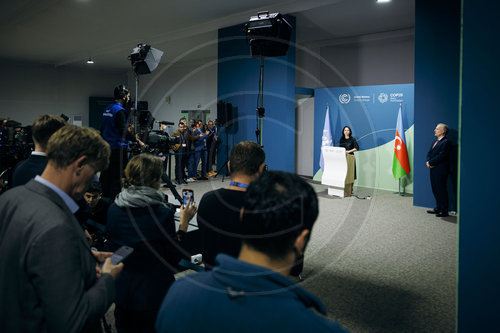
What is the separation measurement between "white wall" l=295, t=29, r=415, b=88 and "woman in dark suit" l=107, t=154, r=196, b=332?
316 inches

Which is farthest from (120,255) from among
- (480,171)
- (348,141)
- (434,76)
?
(348,141)

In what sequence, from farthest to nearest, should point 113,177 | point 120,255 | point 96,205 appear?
point 113,177
point 96,205
point 120,255

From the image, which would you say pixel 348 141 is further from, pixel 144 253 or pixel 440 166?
pixel 144 253

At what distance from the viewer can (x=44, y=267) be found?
97cm

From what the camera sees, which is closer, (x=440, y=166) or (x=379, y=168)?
(x=440, y=166)

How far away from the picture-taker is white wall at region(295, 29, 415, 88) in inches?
333

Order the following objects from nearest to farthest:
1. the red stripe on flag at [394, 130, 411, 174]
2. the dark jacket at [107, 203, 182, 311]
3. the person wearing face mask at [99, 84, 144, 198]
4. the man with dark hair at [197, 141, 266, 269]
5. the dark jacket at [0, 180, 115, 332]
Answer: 1. the dark jacket at [0, 180, 115, 332]
2. the dark jacket at [107, 203, 182, 311]
3. the man with dark hair at [197, 141, 266, 269]
4. the person wearing face mask at [99, 84, 144, 198]
5. the red stripe on flag at [394, 130, 411, 174]

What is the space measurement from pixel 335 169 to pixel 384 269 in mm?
3622

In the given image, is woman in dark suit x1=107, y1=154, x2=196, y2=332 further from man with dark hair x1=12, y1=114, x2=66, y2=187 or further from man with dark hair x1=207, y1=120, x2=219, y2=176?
man with dark hair x1=207, y1=120, x2=219, y2=176

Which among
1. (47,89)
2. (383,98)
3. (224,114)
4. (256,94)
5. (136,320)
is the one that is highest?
(47,89)

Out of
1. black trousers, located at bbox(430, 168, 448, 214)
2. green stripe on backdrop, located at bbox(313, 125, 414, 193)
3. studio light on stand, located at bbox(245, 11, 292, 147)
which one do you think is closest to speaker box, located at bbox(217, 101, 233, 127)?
green stripe on backdrop, located at bbox(313, 125, 414, 193)

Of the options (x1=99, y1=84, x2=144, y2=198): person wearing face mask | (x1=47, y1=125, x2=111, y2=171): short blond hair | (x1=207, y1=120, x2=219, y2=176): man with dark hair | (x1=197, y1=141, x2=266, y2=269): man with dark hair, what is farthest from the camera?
(x1=207, y1=120, x2=219, y2=176): man with dark hair

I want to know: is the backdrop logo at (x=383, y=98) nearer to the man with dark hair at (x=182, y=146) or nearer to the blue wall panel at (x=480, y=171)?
the man with dark hair at (x=182, y=146)

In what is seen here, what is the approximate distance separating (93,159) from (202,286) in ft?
2.32
